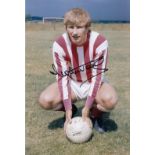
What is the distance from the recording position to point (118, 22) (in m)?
4.29

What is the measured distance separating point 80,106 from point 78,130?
19 cm

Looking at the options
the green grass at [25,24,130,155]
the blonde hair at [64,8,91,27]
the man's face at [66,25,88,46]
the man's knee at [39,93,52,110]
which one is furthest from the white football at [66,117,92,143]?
the blonde hair at [64,8,91,27]

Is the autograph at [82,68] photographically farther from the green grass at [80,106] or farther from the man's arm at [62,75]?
the green grass at [80,106]

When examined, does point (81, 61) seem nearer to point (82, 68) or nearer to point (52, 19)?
point (82, 68)

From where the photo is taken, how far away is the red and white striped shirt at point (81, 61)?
4.25 m

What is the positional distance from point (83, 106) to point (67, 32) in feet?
1.44

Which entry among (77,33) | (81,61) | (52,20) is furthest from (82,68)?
(52,20)

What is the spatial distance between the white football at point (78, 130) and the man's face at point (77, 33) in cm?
43

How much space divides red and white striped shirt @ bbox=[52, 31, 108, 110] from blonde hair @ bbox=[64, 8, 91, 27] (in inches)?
4.0

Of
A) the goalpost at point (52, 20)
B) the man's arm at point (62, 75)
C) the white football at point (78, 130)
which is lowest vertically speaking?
the white football at point (78, 130)

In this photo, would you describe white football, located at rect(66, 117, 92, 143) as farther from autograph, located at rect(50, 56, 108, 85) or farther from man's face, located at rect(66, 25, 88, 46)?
man's face, located at rect(66, 25, 88, 46)

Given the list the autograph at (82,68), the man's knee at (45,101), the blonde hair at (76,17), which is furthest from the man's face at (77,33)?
the man's knee at (45,101)

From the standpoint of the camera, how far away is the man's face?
4176mm
